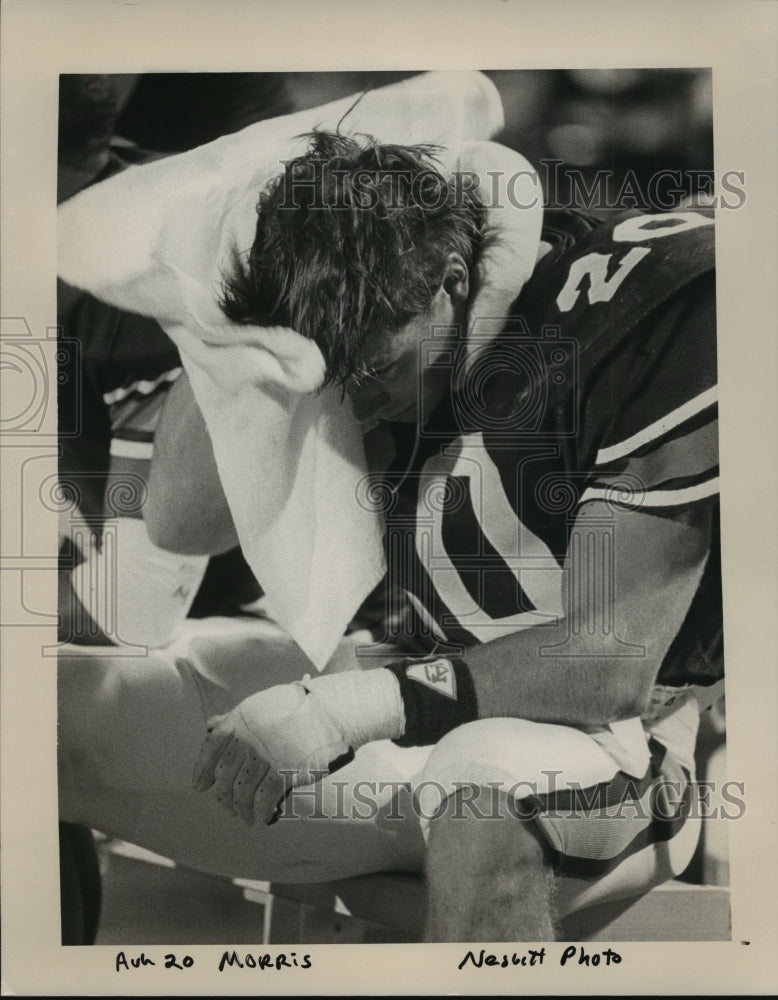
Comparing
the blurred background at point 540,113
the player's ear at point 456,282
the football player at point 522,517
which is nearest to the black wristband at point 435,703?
the football player at point 522,517

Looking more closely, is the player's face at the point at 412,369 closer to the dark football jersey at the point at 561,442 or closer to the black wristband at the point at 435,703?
the dark football jersey at the point at 561,442

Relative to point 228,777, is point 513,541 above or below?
above

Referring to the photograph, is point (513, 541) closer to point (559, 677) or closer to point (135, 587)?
point (559, 677)

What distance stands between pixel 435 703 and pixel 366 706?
0.47 feet

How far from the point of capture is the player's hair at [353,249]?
1820 mm

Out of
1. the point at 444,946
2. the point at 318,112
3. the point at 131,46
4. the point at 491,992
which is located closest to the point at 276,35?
the point at 318,112

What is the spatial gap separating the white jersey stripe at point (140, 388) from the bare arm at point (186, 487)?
19mm

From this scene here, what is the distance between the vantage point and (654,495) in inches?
71.6

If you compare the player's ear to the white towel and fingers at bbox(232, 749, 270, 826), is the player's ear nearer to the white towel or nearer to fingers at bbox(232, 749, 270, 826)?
the white towel

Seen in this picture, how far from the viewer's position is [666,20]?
6.12 ft

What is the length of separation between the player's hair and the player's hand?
0.65 metres

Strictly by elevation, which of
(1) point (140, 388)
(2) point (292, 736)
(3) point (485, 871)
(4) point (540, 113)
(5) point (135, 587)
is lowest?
(3) point (485, 871)

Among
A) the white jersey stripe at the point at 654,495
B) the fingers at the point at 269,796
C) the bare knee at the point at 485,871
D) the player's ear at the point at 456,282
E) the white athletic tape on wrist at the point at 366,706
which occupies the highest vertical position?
the player's ear at the point at 456,282

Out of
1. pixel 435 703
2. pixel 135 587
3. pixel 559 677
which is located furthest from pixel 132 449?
pixel 559 677
